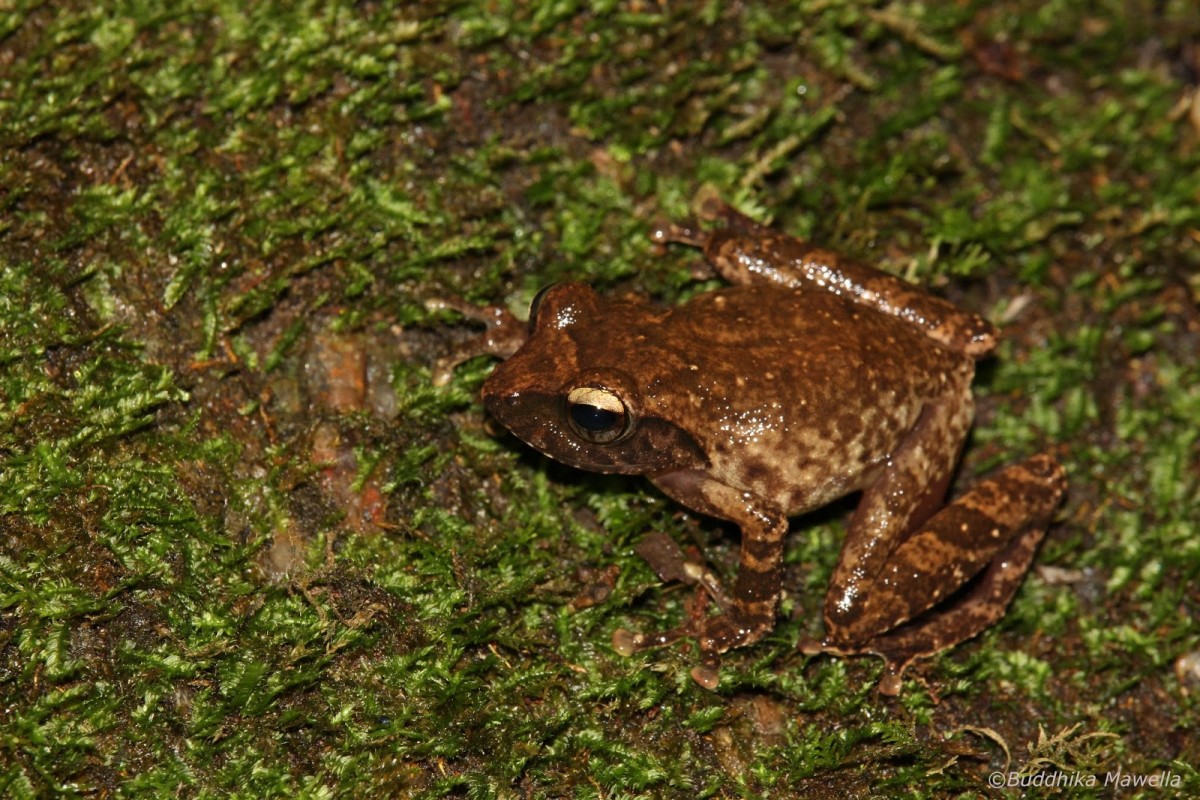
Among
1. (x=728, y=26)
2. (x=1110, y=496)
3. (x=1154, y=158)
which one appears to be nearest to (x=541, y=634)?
(x=1110, y=496)

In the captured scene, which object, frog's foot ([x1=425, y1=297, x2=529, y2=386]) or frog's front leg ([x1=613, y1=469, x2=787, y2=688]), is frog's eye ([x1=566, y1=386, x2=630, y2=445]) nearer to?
frog's front leg ([x1=613, y1=469, x2=787, y2=688])

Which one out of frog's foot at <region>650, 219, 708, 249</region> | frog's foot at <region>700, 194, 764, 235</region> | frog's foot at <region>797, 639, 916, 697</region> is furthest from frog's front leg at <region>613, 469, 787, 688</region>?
frog's foot at <region>700, 194, 764, 235</region>

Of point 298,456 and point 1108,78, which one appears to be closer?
point 298,456

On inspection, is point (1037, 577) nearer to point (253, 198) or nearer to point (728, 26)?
point (728, 26)

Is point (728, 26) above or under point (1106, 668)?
above

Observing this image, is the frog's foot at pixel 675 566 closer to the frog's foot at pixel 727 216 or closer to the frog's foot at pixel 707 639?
the frog's foot at pixel 707 639

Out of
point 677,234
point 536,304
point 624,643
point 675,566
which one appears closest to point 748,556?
point 675,566

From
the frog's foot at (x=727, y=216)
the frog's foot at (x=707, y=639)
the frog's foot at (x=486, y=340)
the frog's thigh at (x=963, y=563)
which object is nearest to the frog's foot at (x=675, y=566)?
the frog's foot at (x=707, y=639)
